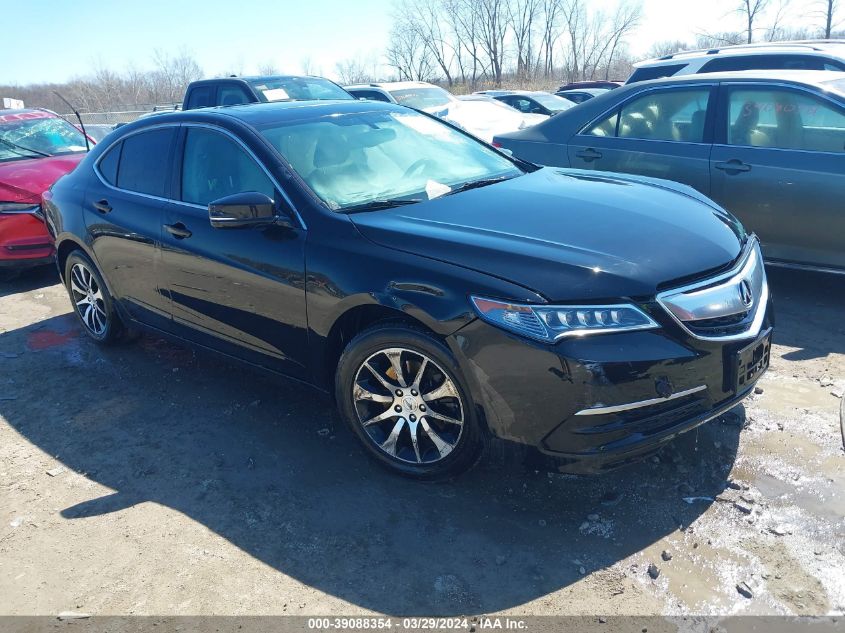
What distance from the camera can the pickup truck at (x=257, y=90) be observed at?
9523mm

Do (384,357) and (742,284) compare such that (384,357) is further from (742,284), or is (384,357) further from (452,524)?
(742,284)

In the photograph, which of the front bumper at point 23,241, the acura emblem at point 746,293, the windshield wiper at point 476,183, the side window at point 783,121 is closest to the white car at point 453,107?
the front bumper at point 23,241

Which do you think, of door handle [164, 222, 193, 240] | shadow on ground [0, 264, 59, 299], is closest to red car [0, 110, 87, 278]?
shadow on ground [0, 264, 59, 299]

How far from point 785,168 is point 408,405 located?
Result: 3550 millimetres

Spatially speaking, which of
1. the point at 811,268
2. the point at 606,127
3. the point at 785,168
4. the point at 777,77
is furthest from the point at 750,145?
the point at 606,127

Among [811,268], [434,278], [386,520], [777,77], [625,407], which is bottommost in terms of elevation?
[386,520]

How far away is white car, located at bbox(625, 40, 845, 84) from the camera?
7375mm

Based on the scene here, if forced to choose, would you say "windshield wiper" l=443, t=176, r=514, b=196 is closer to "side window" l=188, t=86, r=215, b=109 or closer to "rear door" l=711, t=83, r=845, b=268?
"rear door" l=711, t=83, r=845, b=268

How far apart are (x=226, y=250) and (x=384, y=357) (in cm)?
113

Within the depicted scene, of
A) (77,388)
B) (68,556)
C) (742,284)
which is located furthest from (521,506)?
(77,388)

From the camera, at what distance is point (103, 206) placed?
15.1 ft

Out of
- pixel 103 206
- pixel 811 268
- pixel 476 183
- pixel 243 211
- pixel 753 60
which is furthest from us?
pixel 753 60

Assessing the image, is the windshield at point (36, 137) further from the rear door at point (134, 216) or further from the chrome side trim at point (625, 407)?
the chrome side trim at point (625, 407)

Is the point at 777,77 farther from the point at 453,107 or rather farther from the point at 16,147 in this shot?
the point at 453,107
